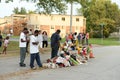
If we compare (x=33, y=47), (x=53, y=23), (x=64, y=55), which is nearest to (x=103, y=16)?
(x=53, y=23)

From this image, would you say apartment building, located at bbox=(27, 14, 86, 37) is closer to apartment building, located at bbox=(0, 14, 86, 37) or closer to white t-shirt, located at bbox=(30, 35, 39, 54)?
apartment building, located at bbox=(0, 14, 86, 37)

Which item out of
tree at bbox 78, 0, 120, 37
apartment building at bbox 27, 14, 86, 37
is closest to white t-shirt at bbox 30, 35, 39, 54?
apartment building at bbox 27, 14, 86, 37

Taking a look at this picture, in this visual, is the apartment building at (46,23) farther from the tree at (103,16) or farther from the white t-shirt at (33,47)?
the white t-shirt at (33,47)

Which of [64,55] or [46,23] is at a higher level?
[46,23]

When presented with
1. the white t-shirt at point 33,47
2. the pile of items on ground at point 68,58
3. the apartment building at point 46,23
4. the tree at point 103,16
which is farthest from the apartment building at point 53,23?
the white t-shirt at point 33,47

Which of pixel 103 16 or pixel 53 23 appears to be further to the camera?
pixel 103 16

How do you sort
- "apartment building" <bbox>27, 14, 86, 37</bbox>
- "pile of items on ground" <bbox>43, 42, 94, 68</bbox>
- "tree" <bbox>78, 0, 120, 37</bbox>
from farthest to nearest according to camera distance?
1. "tree" <bbox>78, 0, 120, 37</bbox>
2. "apartment building" <bbox>27, 14, 86, 37</bbox>
3. "pile of items on ground" <bbox>43, 42, 94, 68</bbox>

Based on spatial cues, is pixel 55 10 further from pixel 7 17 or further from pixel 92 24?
pixel 7 17

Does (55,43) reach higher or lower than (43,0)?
lower

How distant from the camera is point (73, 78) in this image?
42.4ft

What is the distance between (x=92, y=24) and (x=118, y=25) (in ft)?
21.3

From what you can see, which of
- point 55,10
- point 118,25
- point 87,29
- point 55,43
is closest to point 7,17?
point 87,29

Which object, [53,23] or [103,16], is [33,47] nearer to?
[53,23]

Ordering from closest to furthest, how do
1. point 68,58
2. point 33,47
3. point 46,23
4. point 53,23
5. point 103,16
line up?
point 33,47, point 68,58, point 46,23, point 53,23, point 103,16
